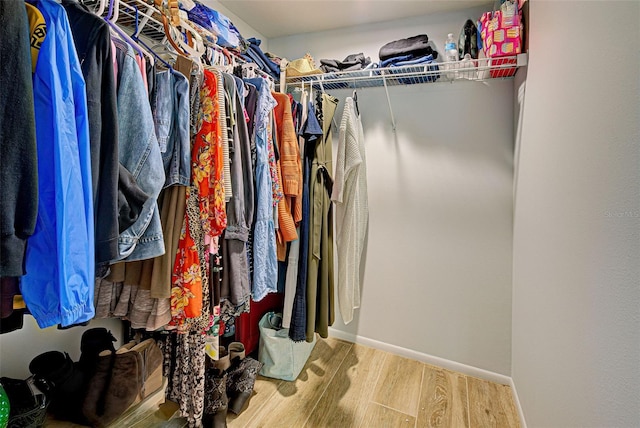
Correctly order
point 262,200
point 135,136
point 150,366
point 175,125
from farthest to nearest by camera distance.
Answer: point 150,366, point 262,200, point 175,125, point 135,136

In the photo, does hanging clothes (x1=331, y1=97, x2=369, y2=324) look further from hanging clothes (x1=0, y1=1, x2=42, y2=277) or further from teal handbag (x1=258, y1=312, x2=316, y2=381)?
hanging clothes (x1=0, y1=1, x2=42, y2=277)

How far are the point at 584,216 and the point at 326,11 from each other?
1.88 meters

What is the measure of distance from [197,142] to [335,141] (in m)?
1.29

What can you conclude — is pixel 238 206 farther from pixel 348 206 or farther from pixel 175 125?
pixel 348 206

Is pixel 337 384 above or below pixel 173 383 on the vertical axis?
below

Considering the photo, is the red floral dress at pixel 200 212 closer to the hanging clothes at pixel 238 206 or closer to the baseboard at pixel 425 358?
the hanging clothes at pixel 238 206

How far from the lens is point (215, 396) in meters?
1.44

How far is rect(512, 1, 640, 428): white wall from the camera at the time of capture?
2.31ft

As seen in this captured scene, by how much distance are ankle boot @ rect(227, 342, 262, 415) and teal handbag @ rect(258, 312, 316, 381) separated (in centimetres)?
9

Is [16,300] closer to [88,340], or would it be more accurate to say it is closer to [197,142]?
[197,142]

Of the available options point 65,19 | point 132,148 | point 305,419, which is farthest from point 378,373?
point 65,19

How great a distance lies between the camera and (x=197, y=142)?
112 cm

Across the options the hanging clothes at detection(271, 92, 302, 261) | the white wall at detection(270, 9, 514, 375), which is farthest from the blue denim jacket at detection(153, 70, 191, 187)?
the white wall at detection(270, 9, 514, 375)

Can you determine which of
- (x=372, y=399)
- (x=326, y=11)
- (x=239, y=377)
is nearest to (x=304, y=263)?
(x=239, y=377)
